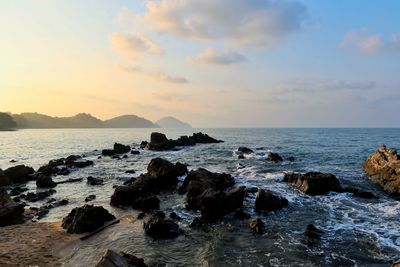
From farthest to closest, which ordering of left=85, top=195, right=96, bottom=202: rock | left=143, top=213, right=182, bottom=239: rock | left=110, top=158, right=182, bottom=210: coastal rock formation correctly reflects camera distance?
left=85, top=195, right=96, bottom=202: rock
left=110, top=158, right=182, bottom=210: coastal rock formation
left=143, top=213, right=182, bottom=239: rock

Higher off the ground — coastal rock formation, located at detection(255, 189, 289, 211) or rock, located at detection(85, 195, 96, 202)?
coastal rock formation, located at detection(255, 189, 289, 211)

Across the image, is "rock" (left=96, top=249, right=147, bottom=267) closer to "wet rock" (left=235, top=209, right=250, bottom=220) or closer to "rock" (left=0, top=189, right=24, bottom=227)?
"wet rock" (left=235, top=209, right=250, bottom=220)

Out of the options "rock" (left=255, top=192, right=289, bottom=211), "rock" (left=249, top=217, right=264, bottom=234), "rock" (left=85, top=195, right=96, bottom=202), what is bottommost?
"rock" (left=85, top=195, right=96, bottom=202)

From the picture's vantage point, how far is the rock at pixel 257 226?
80.9 feet

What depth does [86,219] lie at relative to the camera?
2648 centimetres


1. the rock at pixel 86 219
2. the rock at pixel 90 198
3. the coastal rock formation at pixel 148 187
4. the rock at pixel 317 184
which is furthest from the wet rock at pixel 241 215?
the rock at pixel 90 198

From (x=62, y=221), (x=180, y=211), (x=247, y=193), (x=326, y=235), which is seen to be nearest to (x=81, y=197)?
(x=62, y=221)

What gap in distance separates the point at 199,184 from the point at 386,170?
22708 millimetres

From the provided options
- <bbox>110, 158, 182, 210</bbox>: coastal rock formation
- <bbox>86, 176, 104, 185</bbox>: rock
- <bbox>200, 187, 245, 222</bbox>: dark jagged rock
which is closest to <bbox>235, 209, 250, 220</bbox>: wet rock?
<bbox>200, 187, 245, 222</bbox>: dark jagged rock

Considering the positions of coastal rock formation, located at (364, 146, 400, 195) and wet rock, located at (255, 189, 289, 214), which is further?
coastal rock formation, located at (364, 146, 400, 195)

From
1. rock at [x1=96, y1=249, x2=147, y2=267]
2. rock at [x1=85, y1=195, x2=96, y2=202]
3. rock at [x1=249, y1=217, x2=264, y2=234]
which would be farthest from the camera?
rock at [x1=85, y1=195, x2=96, y2=202]

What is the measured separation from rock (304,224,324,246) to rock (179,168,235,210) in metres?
10.3

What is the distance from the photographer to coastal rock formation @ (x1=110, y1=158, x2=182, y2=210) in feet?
106

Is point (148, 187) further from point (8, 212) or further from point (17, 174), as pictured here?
point (17, 174)
